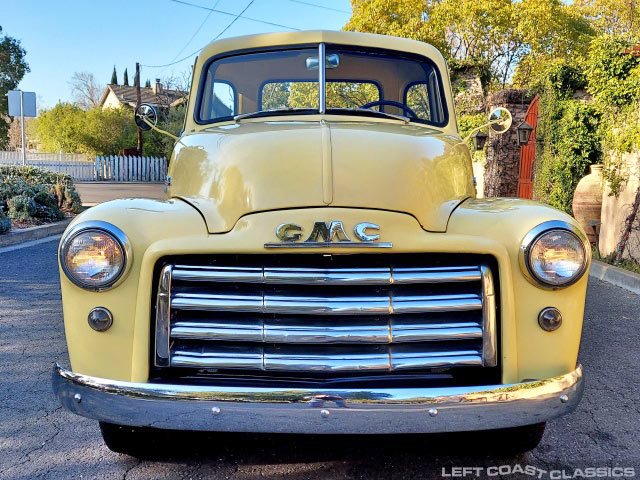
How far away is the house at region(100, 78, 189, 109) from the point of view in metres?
37.5

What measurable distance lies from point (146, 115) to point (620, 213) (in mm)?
6505

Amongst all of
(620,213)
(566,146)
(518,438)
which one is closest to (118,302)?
(518,438)

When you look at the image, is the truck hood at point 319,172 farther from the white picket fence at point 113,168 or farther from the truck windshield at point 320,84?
the white picket fence at point 113,168

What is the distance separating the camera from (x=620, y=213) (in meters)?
7.76

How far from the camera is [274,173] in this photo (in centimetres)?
242

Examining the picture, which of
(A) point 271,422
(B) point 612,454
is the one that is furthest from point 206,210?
(B) point 612,454

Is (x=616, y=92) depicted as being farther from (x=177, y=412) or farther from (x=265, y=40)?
(x=177, y=412)

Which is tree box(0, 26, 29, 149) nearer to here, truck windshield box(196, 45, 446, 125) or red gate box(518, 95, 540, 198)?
red gate box(518, 95, 540, 198)

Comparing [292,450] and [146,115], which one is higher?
[146,115]

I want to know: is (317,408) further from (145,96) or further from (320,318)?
(145,96)

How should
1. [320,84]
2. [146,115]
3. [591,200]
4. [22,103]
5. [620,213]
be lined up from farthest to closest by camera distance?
[22,103]
[591,200]
[620,213]
[146,115]
[320,84]

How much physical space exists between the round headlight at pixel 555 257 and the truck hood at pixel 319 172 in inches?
13.9

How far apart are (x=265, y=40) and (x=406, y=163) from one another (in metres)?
1.62

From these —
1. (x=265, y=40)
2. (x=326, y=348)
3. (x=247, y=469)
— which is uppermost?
(x=265, y=40)
